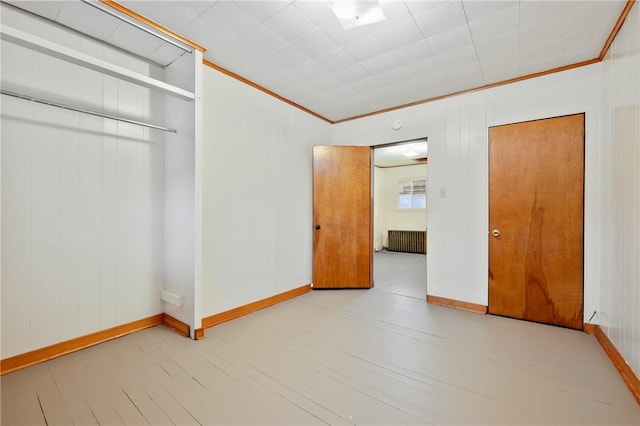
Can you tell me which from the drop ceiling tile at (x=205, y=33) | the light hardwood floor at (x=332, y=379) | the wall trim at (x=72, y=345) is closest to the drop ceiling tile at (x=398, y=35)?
the drop ceiling tile at (x=205, y=33)

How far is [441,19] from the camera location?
2105 millimetres

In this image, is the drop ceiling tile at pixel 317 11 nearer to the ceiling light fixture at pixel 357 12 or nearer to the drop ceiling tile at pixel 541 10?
the ceiling light fixture at pixel 357 12

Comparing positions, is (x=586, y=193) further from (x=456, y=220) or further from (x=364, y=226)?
(x=364, y=226)

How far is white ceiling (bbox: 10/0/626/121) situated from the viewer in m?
2.00

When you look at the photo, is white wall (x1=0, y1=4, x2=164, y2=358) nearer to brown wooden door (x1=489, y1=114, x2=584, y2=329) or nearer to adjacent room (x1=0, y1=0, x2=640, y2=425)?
adjacent room (x1=0, y1=0, x2=640, y2=425)

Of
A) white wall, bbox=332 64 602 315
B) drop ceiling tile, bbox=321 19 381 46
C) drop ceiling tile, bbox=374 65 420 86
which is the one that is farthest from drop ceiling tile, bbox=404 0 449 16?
white wall, bbox=332 64 602 315

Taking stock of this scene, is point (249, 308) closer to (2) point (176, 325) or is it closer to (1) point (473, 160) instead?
(2) point (176, 325)

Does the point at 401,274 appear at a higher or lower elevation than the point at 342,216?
lower

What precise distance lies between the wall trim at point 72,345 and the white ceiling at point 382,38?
254 centimetres

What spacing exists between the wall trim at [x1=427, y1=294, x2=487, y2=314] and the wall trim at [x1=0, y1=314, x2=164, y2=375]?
3157 millimetres

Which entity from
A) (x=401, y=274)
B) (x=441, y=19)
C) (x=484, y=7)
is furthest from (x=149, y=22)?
(x=401, y=274)

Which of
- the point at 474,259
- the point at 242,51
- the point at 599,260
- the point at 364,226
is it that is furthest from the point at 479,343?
the point at 242,51

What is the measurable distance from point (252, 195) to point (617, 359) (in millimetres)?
3486

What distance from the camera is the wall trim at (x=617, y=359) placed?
1.73m
